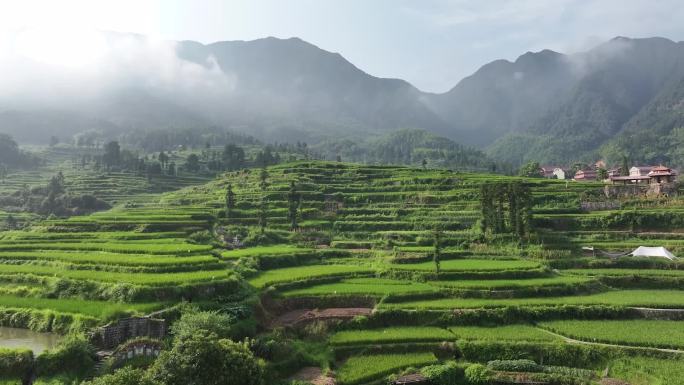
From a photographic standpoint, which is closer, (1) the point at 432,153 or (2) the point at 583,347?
(2) the point at 583,347

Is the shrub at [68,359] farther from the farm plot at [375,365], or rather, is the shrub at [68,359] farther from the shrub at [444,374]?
the shrub at [444,374]

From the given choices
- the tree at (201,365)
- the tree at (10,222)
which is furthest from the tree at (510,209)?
the tree at (10,222)

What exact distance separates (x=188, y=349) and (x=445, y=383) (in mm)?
13242

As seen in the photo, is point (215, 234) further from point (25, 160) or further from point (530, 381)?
point (25, 160)

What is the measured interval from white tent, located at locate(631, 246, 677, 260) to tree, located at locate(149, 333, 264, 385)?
38.1 metres

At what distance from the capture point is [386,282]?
123 ft

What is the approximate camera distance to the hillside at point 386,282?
26422 mm

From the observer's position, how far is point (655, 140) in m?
183

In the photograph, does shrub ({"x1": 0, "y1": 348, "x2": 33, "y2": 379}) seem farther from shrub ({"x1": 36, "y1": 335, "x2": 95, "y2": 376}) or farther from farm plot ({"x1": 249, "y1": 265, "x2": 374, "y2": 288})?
farm plot ({"x1": 249, "y1": 265, "x2": 374, "y2": 288})

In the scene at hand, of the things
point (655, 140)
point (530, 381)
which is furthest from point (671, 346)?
point (655, 140)

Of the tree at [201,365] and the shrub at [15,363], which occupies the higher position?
the tree at [201,365]

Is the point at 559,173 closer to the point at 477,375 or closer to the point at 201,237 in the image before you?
the point at 201,237

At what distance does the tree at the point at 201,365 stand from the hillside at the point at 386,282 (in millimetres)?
4713

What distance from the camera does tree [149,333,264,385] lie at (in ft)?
59.5
